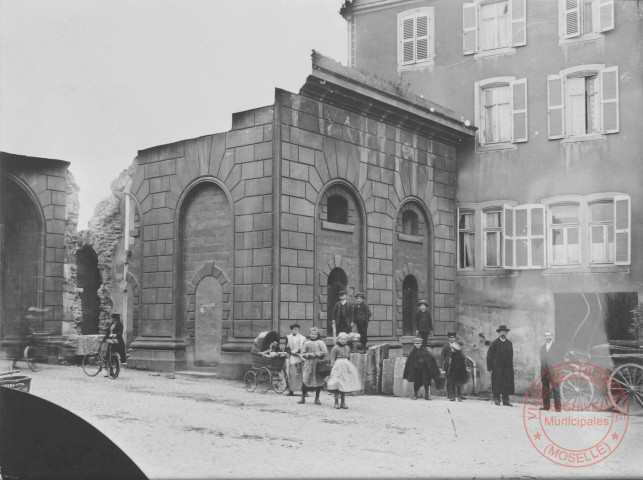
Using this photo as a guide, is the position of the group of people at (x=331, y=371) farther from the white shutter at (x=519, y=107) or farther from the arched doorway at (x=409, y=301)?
the arched doorway at (x=409, y=301)

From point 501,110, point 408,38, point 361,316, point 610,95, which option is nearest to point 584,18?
point 610,95

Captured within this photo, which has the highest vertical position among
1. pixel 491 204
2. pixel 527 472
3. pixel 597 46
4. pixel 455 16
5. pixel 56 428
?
pixel 455 16

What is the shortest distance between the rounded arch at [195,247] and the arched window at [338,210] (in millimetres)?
2767

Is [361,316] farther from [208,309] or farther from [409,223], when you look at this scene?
[409,223]

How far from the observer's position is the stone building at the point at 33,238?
839 centimetres

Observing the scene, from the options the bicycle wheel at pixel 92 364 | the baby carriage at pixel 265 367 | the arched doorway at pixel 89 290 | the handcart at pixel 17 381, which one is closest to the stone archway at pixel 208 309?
the baby carriage at pixel 265 367

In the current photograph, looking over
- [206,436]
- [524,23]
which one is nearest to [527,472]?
[206,436]

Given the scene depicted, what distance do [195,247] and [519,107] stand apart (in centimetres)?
786

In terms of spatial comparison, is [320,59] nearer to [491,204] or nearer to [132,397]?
[491,204]

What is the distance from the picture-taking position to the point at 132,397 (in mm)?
10328

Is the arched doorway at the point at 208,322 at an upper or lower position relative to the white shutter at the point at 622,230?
lower

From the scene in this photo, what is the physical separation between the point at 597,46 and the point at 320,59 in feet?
18.7

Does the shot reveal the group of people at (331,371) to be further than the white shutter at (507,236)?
No

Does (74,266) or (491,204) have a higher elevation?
(491,204)
